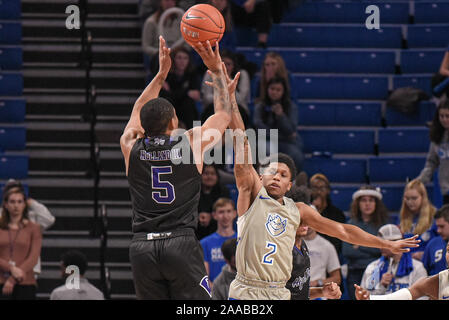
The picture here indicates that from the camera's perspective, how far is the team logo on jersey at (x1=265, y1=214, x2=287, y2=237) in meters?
5.73

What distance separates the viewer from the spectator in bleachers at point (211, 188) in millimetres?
9297

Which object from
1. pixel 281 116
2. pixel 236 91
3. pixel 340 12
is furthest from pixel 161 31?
pixel 340 12

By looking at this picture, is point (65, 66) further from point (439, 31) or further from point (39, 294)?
point (439, 31)

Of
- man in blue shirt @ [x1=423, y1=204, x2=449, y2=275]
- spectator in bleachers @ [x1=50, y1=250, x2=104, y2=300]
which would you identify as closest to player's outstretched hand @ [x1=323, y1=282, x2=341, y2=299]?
man in blue shirt @ [x1=423, y1=204, x2=449, y2=275]

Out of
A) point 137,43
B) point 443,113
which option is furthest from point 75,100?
point 443,113

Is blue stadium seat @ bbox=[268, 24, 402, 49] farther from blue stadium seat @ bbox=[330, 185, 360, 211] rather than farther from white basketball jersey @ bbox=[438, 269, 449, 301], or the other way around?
white basketball jersey @ bbox=[438, 269, 449, 301]

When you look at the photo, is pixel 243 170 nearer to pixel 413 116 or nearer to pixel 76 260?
pixel 76 260

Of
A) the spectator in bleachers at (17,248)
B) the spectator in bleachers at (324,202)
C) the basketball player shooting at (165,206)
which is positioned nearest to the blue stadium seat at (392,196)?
the spectator in bleachers at (324,202)

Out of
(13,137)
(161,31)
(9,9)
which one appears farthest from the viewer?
(9,9)

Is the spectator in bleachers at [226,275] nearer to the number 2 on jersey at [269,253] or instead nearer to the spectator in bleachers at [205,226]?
the spectator in bleachers at [205,226]

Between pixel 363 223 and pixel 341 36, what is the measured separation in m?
3.89

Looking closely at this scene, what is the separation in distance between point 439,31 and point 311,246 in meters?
4.83

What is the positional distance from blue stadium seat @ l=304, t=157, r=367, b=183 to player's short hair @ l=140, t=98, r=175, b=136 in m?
5.00

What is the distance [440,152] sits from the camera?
31.1 ft
